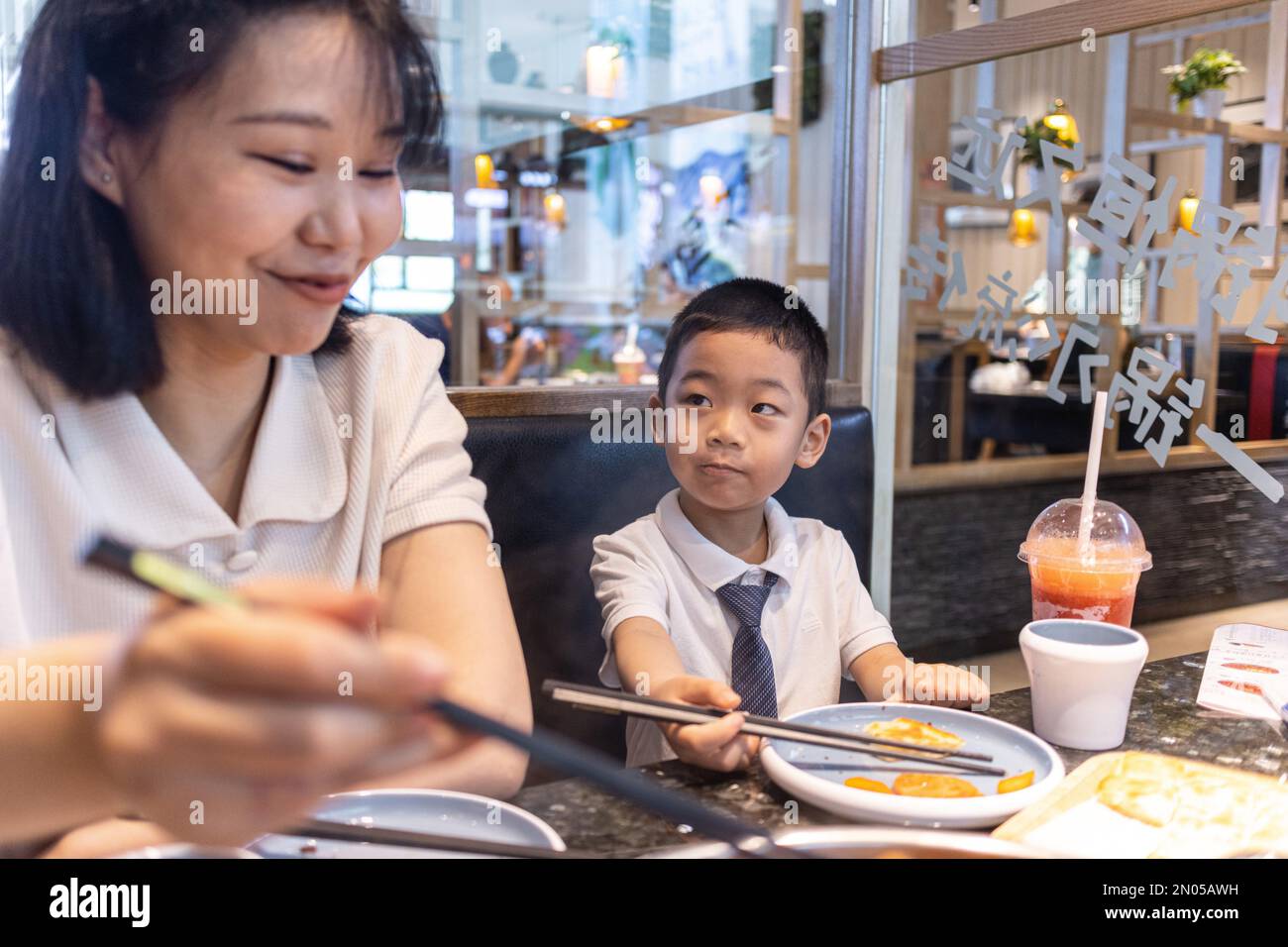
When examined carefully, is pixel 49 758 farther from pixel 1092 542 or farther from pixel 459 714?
pixel 1092 542

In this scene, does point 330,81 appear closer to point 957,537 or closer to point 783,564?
point 783,564

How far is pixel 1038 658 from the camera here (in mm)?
739

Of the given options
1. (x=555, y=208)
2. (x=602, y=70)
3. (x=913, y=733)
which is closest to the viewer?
(x=913, y=733)

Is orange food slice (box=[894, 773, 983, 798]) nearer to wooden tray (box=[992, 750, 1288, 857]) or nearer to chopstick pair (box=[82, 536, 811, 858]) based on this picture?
wooden tray (box=[992, 750, 1288, 857])

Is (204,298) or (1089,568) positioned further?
(1089,568)

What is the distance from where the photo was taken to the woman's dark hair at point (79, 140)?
0.58 meters

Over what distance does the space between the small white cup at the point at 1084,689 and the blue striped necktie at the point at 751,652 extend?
282 mm

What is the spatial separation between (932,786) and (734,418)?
49cm

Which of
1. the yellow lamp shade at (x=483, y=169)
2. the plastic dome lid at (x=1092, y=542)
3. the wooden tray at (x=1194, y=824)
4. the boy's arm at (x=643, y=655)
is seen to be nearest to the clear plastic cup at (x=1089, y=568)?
the plastic dome lid at (x=1092, y=542)

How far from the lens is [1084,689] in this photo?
715mm

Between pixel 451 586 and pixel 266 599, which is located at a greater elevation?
pixel 266 599

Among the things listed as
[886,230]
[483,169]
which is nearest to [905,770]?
[886,230]
